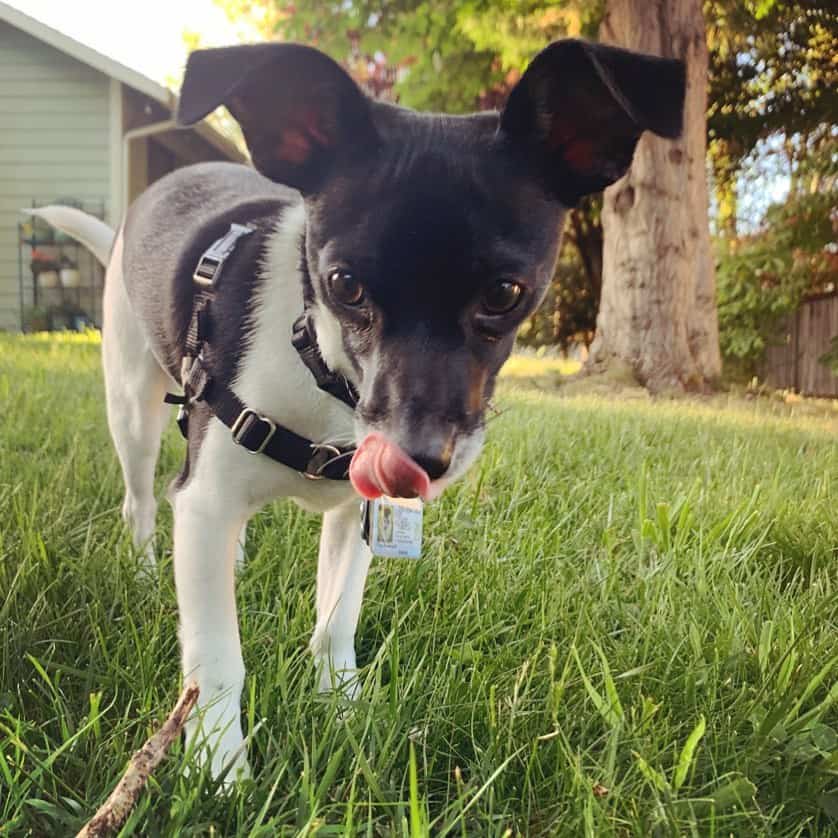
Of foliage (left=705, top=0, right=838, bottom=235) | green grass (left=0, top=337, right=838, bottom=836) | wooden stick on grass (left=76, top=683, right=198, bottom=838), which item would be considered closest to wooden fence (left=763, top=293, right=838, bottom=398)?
foliage (left=705, top=0, right=838, bottom=235)

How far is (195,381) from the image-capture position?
1.70 metres

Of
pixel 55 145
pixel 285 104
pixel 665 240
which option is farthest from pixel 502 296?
pixel 55 145

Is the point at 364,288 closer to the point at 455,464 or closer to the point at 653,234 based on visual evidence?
the point at 455,464

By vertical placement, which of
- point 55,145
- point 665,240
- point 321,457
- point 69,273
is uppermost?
point 55,145

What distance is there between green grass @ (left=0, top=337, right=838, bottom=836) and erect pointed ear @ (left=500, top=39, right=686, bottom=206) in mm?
981

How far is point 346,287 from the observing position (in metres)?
1.42

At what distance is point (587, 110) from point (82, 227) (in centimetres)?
234

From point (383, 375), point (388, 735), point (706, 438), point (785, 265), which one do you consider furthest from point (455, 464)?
point (785, 265)

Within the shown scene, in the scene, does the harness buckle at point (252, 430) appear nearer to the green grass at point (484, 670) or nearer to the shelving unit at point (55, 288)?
the green grass at point (484, 670)

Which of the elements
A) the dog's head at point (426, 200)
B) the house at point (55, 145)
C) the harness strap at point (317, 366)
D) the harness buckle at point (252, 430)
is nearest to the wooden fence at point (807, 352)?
the dog's head at point (426, 200)

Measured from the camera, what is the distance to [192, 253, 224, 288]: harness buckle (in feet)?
5.85

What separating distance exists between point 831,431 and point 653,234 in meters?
3.91

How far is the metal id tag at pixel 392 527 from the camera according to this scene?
1.59 m

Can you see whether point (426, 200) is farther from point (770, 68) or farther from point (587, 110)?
point (770, 68)
